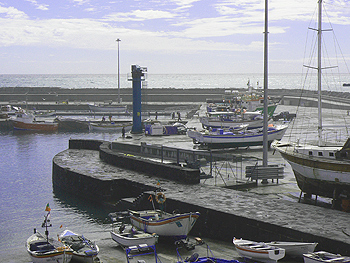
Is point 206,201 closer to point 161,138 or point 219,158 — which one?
point 219,158

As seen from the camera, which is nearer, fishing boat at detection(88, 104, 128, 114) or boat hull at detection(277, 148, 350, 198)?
boat hull at detection(277, 148, 350, 198)

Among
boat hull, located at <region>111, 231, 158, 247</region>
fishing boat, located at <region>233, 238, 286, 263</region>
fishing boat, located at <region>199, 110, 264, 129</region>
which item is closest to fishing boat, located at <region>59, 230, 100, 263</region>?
boat hull, located at <region>111, 231, 158, 247</region>

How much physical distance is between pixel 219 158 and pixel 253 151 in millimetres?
8205

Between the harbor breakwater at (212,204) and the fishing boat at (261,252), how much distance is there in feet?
6.04

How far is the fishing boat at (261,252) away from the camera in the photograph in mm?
14289

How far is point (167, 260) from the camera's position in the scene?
15891 mm

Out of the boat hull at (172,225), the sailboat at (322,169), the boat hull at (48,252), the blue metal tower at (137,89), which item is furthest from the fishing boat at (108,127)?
the boat hull at (48,252)

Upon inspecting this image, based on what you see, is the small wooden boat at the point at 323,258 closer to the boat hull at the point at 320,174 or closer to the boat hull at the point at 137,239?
the boat hull at the point at 137,239

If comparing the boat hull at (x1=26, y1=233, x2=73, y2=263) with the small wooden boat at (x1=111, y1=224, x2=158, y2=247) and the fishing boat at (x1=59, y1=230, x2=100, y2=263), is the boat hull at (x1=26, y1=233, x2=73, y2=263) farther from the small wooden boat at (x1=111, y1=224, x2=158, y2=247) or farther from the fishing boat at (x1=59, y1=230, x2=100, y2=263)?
the small wooden boat at (x1=111, y1=224, x2=158, y2=247)

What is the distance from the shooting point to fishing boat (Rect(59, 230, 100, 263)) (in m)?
15.3

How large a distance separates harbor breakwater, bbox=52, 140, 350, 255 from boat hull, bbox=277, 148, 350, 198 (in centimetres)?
191

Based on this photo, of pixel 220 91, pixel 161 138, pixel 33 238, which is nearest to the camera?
pixel 33 238

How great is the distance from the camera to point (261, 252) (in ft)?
47.4

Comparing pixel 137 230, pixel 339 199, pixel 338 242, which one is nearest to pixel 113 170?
pixel 137 230
